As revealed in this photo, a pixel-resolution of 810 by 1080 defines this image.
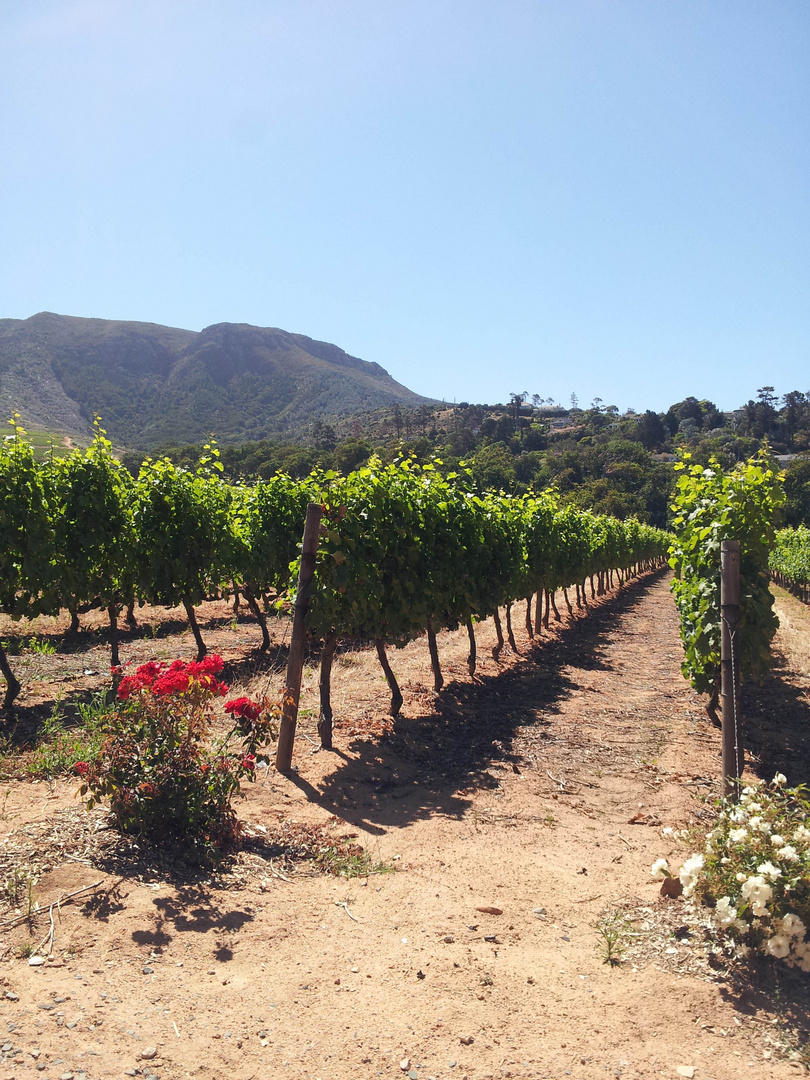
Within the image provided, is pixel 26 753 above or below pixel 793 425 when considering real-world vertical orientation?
below

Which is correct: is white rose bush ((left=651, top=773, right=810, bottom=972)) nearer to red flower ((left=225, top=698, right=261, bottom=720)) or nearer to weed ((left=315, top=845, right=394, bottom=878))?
weed ((left=315, top=845, right=394, bottom=878))

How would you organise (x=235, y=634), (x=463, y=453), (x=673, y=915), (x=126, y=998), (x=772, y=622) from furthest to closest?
(x=463, y=453)
(x=235, y=634)
(x=772, y=622)
(x=673, y=915)
(x=126, y=998)

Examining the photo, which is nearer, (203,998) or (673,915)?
(203,998)

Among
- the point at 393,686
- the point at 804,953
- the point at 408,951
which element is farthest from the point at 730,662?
the point at 393,686

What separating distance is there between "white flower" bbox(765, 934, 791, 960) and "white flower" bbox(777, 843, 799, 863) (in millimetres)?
346

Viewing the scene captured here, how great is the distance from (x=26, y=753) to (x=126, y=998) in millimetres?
3915

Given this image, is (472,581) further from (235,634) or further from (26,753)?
(235,634)

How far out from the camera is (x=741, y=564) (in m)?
8.23

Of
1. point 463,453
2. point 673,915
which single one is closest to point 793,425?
point 463,453

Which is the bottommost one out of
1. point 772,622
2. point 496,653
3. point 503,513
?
point 496,653

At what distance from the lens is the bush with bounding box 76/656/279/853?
4.46 m

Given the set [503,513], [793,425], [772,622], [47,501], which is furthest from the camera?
[793,425]

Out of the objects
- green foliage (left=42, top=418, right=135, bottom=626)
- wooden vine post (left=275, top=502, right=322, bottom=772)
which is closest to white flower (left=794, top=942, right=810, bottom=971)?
wooden vine post (left=275, top=502, right=322, bottom=772)

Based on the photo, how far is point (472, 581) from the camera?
410 inches
